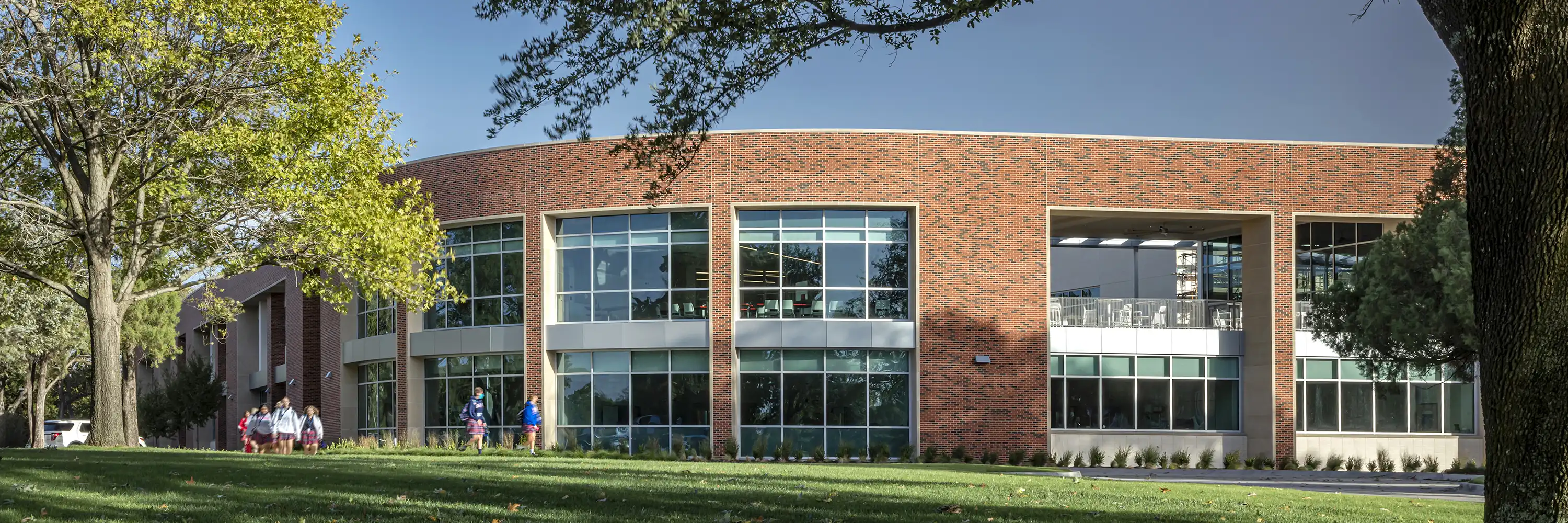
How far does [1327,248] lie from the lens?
107ft

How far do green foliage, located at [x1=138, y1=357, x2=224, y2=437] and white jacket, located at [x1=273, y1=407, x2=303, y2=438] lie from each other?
1119 inches

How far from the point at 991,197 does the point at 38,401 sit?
4308cm

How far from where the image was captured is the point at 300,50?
21.7 m

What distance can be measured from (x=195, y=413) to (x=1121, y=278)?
3574cm

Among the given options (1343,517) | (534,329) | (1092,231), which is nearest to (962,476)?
(1343,517)

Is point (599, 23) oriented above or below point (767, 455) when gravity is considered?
above

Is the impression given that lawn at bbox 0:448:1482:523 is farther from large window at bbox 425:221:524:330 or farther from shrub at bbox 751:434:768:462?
large window at bbox 425:221:524:330

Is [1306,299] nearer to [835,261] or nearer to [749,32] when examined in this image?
[835,261]

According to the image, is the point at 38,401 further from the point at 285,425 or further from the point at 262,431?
the point at 285,425

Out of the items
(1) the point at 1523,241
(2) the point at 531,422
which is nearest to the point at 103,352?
(2) the point at 531,422

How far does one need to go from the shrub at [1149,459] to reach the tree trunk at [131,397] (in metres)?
32.2

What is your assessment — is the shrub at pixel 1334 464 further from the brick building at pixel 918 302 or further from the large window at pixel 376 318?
the large window at pixel 376 318

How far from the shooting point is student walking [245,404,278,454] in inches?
1082

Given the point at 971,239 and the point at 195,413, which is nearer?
the point at 971,239
